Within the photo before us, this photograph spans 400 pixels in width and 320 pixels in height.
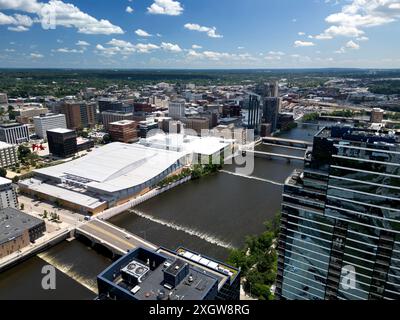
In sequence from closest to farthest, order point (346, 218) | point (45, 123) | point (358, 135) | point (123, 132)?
1. point (358, 135)
2. point (346, 218)
3. point (123, 132)
4. point (45, 123)

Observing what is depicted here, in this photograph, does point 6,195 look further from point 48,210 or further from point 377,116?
point 377,116

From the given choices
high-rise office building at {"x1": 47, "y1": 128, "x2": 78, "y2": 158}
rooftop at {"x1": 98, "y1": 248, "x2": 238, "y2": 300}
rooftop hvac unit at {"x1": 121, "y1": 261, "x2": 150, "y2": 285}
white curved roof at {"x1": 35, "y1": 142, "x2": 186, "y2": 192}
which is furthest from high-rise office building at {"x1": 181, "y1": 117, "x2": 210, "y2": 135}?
rooftop hvac unit at {"x1": 121, "y1": 261, "x2": 150, "y2": 285}

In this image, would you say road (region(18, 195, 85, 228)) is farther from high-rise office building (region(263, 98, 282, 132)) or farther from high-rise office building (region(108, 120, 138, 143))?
high-rise office building (region(263, 98, 282, 132))

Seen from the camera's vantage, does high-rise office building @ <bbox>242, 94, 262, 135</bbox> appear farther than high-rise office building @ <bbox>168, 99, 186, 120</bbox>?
No

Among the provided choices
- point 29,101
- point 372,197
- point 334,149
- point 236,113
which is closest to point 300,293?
point 372,197

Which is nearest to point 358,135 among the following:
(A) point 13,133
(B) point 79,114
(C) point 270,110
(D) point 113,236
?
(D) point 113,236

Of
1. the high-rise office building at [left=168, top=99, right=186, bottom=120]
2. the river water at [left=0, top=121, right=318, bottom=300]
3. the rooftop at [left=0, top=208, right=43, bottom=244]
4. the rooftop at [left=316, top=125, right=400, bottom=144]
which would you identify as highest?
the rooftop at [left=316, top=125, right=400, bottom=144]

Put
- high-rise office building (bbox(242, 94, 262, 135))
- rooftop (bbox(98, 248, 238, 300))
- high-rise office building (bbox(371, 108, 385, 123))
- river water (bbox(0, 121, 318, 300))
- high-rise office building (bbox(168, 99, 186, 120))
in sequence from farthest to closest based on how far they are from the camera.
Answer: high-rise office building (bbox(168, 99, 186, 120)), high-rise office building (bbox(371, 108, 385, 123)), high-rise office building (bbox(242, 94, 262, 135)), river water (bbox(0, 121, 318, 300)), rooftop (bbox(98, 248, 238, 300))
